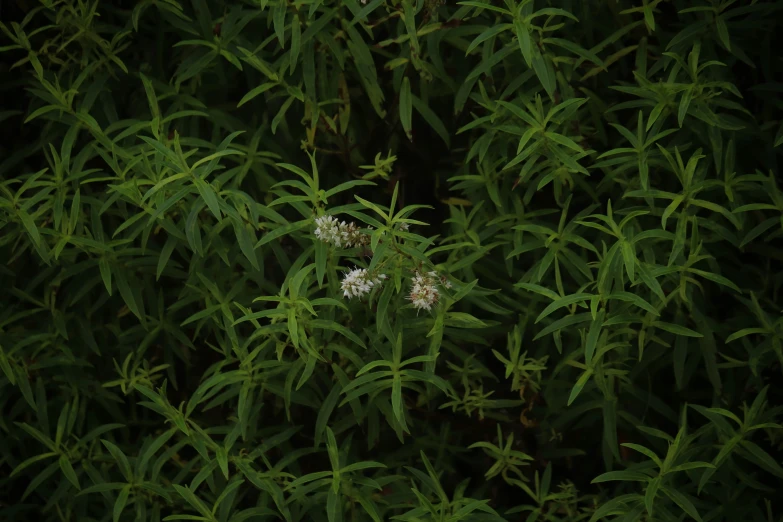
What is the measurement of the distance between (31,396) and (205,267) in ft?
1.64

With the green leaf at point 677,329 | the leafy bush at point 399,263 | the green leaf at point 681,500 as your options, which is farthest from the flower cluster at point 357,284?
the green leaf at point 681,500

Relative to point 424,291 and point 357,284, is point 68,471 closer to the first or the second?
point 357,284

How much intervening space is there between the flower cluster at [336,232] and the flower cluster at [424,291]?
15cm

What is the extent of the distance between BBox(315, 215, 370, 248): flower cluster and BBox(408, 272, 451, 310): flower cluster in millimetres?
153

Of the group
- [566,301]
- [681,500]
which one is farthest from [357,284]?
[681,500]

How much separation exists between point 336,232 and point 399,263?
147mm

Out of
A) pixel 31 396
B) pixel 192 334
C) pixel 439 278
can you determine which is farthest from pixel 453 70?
pixel 31 396

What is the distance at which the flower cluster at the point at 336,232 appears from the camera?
1.92 m

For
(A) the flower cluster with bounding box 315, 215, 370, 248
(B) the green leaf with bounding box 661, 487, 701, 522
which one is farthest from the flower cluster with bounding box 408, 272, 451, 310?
(B) the green leaf with bounding box 661, 487, 701, 522

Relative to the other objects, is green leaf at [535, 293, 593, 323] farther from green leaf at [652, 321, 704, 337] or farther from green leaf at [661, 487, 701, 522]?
green leaf at [661, 487, 701, 522]

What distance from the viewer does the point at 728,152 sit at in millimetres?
2018

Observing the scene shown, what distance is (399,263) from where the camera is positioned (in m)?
1.90

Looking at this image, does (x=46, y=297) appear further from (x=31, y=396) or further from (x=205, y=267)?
(x=205, y=267)

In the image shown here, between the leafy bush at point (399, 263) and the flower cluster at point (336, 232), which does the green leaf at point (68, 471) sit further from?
the flower cluster at point (336, 232)
